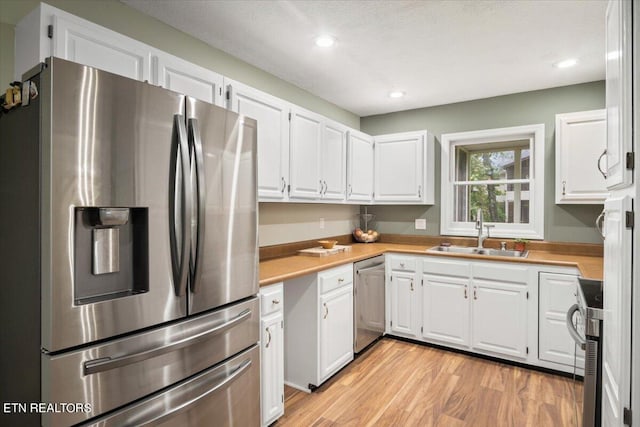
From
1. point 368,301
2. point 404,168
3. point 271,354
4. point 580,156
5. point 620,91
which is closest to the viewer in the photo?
point 620,91

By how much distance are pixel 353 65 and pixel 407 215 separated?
1.96 m

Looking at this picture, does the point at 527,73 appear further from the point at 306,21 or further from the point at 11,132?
the point at 11,132

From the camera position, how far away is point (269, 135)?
2570 mm

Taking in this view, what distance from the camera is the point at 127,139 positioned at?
4.09 ft

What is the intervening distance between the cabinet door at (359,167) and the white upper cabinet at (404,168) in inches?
4.2

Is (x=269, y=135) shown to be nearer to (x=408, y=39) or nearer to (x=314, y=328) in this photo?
(x=408, y=39)

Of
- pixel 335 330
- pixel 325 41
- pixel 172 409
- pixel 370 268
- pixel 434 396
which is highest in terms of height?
pixel 325 41

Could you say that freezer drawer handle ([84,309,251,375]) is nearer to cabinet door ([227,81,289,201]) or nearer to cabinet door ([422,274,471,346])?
cabinet door ([227,81,289,201])

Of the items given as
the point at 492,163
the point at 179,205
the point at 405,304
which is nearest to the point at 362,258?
the point at 405,304

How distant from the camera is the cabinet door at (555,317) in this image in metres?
2.79

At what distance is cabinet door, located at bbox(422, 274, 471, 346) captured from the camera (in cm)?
323

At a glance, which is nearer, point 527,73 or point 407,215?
point 527,73

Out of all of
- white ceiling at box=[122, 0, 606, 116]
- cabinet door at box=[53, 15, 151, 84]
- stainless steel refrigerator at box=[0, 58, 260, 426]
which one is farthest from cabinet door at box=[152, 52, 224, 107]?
stainless steel refrigerator at box=[0, 58, 260, 426]

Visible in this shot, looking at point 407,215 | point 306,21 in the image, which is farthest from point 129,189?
point 407,215
